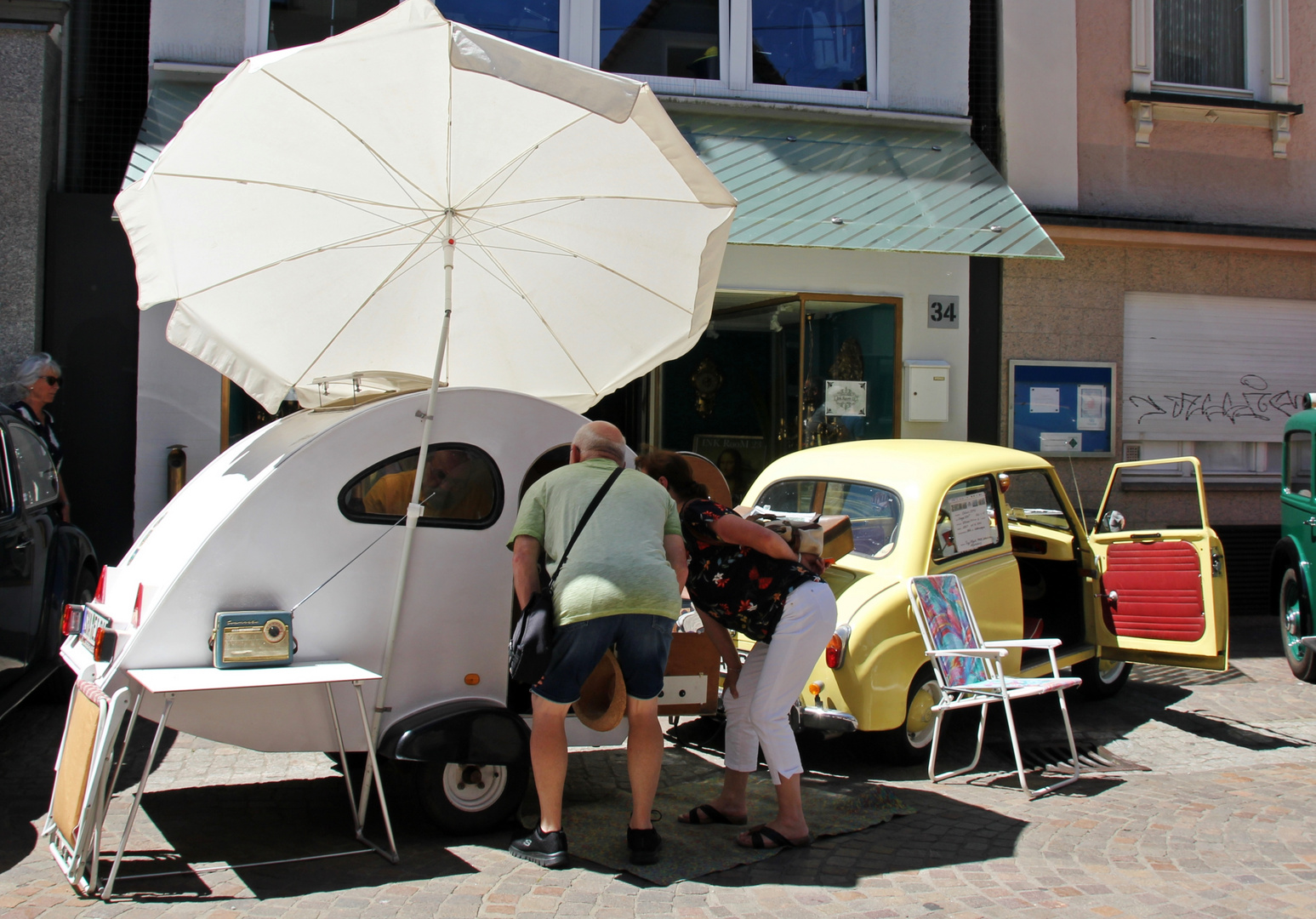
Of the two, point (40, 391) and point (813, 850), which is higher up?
point (40, 391)

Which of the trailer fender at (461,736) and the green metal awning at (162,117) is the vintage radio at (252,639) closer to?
the trailer fender at (461,736)

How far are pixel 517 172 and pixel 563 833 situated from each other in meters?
2.72

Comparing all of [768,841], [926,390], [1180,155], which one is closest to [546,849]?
[768,841]

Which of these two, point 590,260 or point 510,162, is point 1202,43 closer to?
point 590,260

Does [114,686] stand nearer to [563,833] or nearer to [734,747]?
[563,833]

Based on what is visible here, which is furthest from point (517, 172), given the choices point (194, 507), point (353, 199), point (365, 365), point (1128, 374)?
point (1128, 374)

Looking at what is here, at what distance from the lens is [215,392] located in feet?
30.3

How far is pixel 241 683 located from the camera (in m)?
4.02

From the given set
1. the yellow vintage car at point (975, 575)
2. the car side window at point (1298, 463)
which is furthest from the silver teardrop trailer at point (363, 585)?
the car side window at point (1298, 463)

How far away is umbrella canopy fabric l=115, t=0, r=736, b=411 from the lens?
4.44 metres

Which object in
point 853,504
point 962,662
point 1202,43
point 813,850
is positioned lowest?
point 813,850

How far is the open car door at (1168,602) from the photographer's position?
705cm

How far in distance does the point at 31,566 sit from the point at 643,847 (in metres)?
3.87

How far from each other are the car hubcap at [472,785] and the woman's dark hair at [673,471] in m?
1.39
